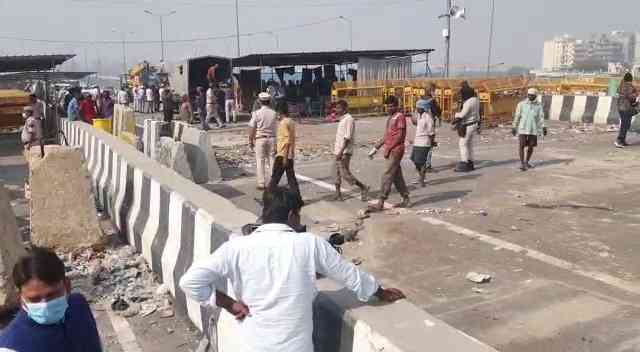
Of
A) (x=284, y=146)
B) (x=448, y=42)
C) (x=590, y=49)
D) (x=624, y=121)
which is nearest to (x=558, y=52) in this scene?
(x=590, y=49)

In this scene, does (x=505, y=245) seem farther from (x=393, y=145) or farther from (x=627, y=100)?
(x=627, y=100)

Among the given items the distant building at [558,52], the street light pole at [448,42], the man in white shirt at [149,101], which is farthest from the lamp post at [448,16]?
the distant building at [558,52]

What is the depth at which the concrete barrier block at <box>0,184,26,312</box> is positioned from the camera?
4.86 m

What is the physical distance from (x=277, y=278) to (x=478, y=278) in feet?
12.0

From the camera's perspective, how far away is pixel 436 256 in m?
6.74

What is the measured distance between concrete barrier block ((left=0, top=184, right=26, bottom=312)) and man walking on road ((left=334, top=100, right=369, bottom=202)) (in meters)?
4.82

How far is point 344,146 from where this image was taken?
30.8ft

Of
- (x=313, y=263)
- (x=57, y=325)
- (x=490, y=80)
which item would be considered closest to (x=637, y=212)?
(x=313, y=263)

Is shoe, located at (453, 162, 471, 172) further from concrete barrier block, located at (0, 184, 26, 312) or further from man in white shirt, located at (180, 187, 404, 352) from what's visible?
man in white shirt, located at (180, 187, 404, 352)

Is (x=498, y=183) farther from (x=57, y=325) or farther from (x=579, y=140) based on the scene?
(x=57, y=325)

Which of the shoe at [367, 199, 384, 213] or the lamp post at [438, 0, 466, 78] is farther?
the lamp post at [438, 0, 466, 78]

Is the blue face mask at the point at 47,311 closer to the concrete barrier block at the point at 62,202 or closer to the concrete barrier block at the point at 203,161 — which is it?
the concrete barrier block at the point at 62,202

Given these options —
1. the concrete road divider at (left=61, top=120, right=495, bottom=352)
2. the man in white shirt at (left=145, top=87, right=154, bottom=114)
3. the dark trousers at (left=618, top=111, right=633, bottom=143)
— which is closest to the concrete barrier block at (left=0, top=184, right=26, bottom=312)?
the concrete road divider at (left=61, top=120, right=495, bottom=352)

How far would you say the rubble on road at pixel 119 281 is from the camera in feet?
17.0
